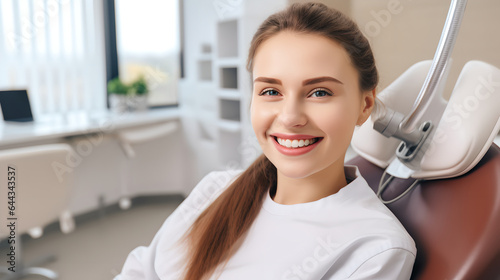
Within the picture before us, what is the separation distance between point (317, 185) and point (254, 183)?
6.5 inches

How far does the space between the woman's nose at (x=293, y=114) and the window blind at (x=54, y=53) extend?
2230 mm

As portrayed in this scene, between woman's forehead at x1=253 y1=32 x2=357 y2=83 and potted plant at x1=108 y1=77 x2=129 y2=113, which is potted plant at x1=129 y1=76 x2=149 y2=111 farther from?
woman's forehead at x1=253 y1=32 x2=357 y2=83

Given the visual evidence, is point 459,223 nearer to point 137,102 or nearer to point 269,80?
point 269,80

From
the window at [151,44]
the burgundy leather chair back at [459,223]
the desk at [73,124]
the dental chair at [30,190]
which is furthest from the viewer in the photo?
the window at [151,44]

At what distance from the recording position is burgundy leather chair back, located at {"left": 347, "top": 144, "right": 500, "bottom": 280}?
50 centimetres

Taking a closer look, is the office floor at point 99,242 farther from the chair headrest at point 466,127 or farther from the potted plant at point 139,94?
the chair headrest at point 466,127

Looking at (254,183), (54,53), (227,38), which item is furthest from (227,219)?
(54,53)

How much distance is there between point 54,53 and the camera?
254 cm

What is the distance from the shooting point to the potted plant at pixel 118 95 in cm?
267

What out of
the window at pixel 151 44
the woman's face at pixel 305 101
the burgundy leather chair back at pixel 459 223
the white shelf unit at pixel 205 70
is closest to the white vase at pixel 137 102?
the window at pixel 151 44

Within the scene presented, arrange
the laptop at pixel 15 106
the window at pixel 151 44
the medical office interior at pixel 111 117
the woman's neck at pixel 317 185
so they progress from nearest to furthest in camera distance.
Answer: the woman's neck at pixel 317 185, the medical office interior at pixel 111 117, the laptop at pixel 15 106, the window at pixel 151 44

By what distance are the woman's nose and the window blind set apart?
2.23m

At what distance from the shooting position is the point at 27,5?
228cm

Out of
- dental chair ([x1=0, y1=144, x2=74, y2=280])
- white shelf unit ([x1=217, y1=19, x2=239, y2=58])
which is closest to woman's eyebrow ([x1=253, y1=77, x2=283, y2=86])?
dental chair ([x1=0, y1=144, x2=74, y2=280])
